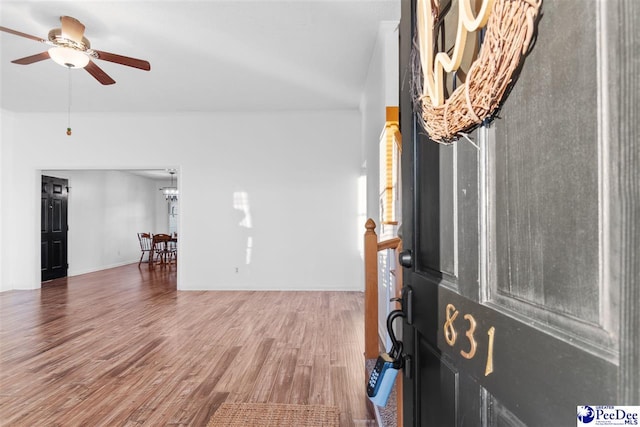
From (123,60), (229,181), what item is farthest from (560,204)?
(229,181)

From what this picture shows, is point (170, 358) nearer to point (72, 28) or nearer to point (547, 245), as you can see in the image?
point (72, 28)

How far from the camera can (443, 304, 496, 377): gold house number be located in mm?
615

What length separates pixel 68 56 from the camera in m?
3.38

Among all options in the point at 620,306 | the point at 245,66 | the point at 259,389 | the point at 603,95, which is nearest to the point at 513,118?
the point at 603,95

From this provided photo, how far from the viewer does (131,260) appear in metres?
10.9

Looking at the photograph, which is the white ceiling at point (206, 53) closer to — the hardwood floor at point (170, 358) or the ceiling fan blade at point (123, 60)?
the ceiling fan blade at point (123, 60)

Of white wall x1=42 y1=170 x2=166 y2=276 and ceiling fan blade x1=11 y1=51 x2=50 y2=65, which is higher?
ceiling fan blade x1=11 y1=51 x2=50 y2=65

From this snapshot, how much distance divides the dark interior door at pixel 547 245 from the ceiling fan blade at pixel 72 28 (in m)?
3.79

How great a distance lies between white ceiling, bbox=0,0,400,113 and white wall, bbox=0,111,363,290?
353mm

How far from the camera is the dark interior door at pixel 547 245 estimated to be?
0.38m

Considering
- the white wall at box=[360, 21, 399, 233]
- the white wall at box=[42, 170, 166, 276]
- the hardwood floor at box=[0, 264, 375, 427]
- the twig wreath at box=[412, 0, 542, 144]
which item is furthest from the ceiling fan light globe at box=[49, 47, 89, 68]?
the white wall at box=[42, 170, 166, 276]

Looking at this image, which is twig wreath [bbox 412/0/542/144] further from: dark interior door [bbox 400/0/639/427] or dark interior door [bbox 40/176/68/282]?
dark interior door [bbox 40/176/68/282]

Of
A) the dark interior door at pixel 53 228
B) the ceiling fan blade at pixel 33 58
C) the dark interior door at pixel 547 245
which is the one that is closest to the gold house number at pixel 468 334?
the dark interior door at pixel 547 245

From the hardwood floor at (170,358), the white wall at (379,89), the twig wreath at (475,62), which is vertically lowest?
the hardwood floor at (170,358)
